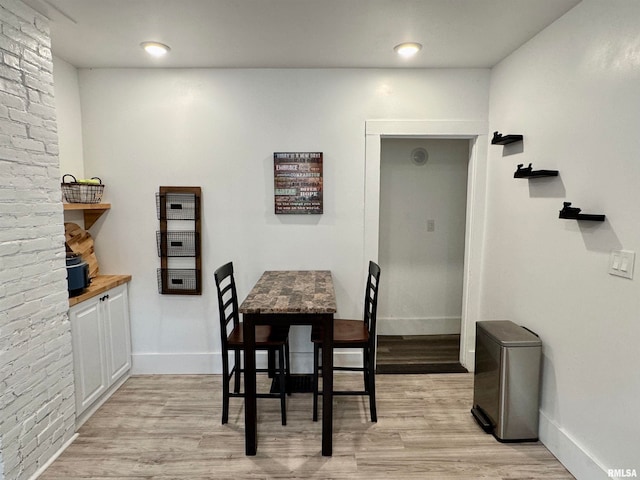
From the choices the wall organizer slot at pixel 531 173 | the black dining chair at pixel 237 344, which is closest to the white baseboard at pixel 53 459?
the black dining chair at pixel 237 344

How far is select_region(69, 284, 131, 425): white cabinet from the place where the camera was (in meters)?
2.22

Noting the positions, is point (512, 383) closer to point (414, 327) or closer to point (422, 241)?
point (414, 327)

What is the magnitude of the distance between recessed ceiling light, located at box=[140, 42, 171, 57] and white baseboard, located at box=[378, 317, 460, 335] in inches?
124

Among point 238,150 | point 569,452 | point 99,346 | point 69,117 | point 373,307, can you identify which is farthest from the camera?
point 238,150

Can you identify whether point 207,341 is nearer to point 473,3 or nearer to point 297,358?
point 297,358

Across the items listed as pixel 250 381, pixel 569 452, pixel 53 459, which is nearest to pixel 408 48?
pixel 250 381

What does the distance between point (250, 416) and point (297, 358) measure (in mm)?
1003

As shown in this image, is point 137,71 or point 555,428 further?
point 137,71

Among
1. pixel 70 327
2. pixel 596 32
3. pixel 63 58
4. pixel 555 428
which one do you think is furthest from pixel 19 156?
pixel 555 428

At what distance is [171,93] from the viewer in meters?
2.76

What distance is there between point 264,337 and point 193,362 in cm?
108

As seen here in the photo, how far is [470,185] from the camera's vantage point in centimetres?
292

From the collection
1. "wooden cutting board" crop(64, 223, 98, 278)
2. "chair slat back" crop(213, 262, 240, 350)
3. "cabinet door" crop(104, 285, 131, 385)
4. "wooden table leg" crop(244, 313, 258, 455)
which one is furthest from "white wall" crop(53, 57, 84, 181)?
"wooden table leg" crop(244, 313, 258, 455)

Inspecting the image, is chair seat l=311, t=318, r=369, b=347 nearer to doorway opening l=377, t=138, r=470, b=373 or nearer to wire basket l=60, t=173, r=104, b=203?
doorway opening l=377, t=138, r=470, b=373
